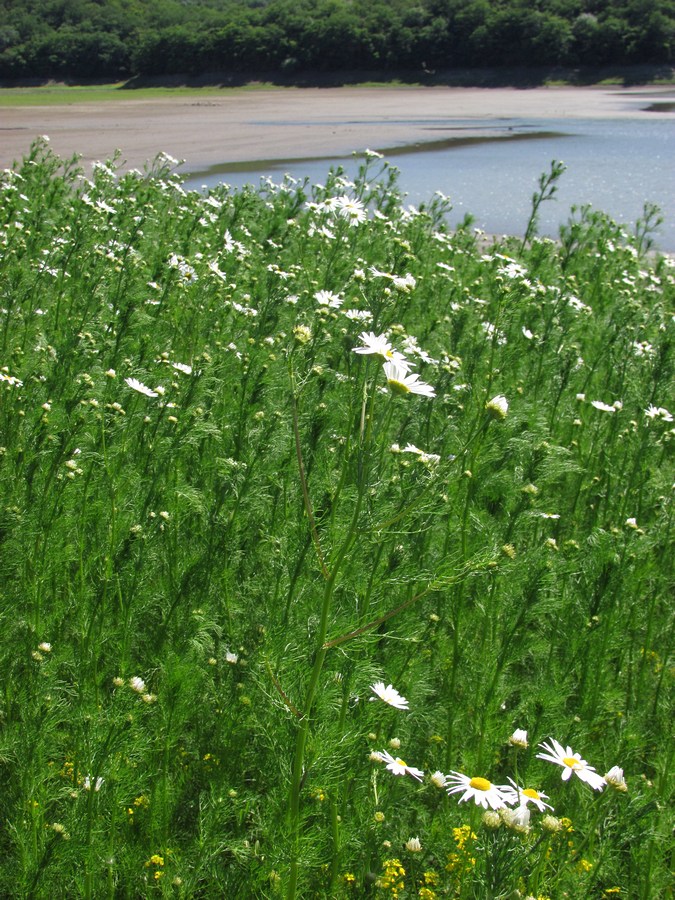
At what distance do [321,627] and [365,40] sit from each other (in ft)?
208

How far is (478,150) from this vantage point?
23.1 meters

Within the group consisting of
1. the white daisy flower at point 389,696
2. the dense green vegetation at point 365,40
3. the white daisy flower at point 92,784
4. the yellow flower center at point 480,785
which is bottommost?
the white daisy flower at point 92,784

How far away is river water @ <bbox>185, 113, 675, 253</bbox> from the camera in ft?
49.7

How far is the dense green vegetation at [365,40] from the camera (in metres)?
53.2

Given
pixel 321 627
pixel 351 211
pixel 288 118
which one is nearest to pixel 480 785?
pixel 321 627

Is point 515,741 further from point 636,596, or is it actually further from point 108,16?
point 108,16

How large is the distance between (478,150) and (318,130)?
664 cm

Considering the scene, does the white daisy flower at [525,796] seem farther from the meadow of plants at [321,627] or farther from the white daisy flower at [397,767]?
the white daisy flower at [397,767]

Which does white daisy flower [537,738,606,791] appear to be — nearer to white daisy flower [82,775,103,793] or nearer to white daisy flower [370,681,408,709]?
white daisy flower [370,681,408,709]

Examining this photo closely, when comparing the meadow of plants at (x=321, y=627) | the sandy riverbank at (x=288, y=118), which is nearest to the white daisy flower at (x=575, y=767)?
the meadow of plants at (x=321, y=627)

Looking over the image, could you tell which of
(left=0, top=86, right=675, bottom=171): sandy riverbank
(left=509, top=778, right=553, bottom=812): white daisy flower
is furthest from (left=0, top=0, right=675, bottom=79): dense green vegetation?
(left=509, top=778, right=553, bottom=812): white daisy flower

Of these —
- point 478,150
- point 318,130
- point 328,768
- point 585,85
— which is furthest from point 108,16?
point 328,768

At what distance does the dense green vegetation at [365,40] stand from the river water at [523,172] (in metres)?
28.9

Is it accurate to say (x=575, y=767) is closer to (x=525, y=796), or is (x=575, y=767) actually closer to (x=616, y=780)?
(x=616, y=780)
